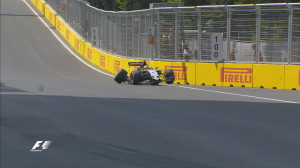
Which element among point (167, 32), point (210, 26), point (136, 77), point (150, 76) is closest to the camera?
point (150, 76)

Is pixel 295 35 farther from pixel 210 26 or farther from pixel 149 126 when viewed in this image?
pixel 149 126

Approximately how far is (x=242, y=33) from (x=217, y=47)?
110 centimetres

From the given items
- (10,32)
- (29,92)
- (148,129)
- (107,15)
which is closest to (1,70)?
(107,15)

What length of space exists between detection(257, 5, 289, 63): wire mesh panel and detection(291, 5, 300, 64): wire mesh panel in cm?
25

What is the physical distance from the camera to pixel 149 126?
13562mm

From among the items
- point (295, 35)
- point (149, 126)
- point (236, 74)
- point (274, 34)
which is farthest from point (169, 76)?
point (149, 126)

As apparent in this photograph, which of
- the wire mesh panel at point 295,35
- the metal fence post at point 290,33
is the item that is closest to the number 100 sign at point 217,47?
the metal fence post at point 290,33

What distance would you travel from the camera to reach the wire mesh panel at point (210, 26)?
26281 millimetres

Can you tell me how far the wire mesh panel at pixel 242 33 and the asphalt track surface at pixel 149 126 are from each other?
246 centimetres

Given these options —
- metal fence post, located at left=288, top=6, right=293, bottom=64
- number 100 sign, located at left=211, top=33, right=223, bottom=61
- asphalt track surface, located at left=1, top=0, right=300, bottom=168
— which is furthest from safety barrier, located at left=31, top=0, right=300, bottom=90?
asphalt track surface, located at left=1, top=0, right=300, bottom=168

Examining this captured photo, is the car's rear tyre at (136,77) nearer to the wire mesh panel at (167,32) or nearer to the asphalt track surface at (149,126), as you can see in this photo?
the asphalt track surface at (149,126)

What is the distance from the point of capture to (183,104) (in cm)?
1819

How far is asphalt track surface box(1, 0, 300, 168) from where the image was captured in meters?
9.98

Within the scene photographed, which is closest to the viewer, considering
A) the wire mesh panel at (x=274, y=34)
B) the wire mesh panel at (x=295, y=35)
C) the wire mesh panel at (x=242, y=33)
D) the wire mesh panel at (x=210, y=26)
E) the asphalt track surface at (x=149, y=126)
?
the asphalt track surface at (x=149, y=126)
